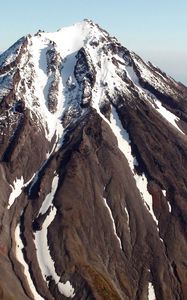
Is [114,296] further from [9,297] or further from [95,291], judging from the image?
[9,297]

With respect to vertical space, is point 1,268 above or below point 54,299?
above

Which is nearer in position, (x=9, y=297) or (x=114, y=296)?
(x=9, y=297)

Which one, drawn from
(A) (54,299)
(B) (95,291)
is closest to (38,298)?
(A) (54,299)

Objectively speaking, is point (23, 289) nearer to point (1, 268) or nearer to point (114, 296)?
point (1, 268)

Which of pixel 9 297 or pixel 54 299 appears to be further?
pixel 54 299

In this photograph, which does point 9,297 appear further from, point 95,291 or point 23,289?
point 95,291

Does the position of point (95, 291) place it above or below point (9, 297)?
below

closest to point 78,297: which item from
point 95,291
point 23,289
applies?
point 95,291

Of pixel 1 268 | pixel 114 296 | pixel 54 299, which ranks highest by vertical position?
pixel 1 268
